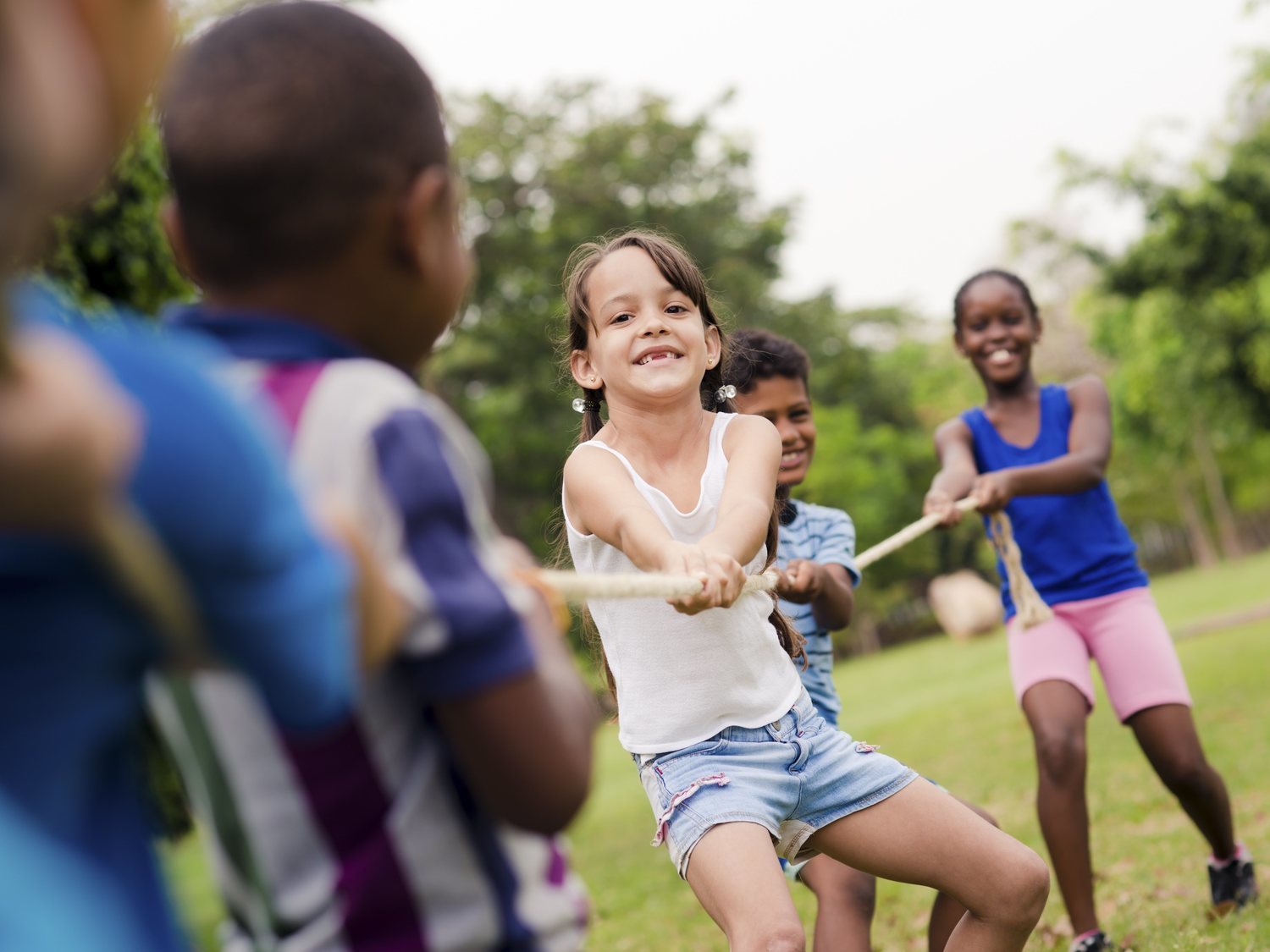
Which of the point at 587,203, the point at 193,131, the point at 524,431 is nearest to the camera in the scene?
the point at 193,131

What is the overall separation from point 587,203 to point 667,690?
75.9 feet

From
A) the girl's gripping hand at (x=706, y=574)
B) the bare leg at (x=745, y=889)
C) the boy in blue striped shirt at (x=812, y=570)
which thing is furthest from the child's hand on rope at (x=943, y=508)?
the girl's gripping hand at (x=706, y=574)

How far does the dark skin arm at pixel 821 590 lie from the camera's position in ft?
12.8

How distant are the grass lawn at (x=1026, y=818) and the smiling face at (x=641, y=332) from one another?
115 cm

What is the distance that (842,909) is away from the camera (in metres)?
3.86

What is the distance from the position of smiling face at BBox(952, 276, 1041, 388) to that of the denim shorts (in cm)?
253

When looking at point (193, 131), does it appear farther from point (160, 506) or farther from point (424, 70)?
point (160, 506)

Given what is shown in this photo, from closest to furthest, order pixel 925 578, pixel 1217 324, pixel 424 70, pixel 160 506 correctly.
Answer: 1. pixel 160 506
2. pixel 424 70
3. pixel 1217 324
4. pixel 925 578

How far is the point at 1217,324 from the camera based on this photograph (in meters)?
22.9

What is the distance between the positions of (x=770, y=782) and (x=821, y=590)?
111 cm

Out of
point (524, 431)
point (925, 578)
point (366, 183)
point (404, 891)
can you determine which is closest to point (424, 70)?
point (366, 183)

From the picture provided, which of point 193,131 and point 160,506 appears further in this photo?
point 193,131

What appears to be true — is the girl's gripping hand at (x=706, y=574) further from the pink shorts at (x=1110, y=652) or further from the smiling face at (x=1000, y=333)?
the smiling face at (x=1000, y=333)

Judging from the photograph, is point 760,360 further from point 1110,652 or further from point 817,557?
point 1110,652
